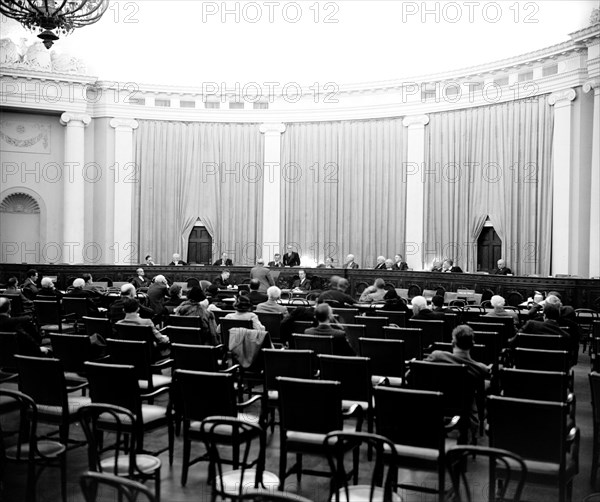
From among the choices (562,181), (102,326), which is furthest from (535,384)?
(562,181)

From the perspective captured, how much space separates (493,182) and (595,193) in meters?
2.92

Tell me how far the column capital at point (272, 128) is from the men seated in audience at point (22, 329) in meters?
13.6

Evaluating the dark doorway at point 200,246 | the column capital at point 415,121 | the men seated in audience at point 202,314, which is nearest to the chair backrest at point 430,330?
the men seated in audience at point 202,314

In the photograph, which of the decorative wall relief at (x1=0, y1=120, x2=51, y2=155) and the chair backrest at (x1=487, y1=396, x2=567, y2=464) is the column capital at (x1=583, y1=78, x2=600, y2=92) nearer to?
the chair backrest at (x1=487, y1=396, x2=567, y2=464)

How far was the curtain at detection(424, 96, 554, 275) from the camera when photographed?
15805mm

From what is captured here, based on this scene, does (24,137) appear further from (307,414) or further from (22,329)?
(307,414)

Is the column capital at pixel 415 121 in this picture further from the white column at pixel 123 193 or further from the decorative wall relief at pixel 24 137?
the decorative wall relief at pixel 24 137

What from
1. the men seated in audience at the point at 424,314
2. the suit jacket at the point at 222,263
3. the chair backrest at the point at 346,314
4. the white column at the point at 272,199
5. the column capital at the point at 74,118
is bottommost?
the chair backrest at the point at 346,314

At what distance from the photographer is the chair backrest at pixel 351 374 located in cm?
531

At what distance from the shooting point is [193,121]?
20234mm

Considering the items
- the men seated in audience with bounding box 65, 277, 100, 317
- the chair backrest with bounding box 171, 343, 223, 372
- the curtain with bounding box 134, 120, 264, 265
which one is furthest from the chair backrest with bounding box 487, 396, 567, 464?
the curtain with bounding box 134, 120, 264, 265

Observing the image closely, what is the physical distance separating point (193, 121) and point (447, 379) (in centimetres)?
1643

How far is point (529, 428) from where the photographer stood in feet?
13.0

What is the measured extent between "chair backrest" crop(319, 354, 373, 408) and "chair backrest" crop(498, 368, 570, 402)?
1033mm
